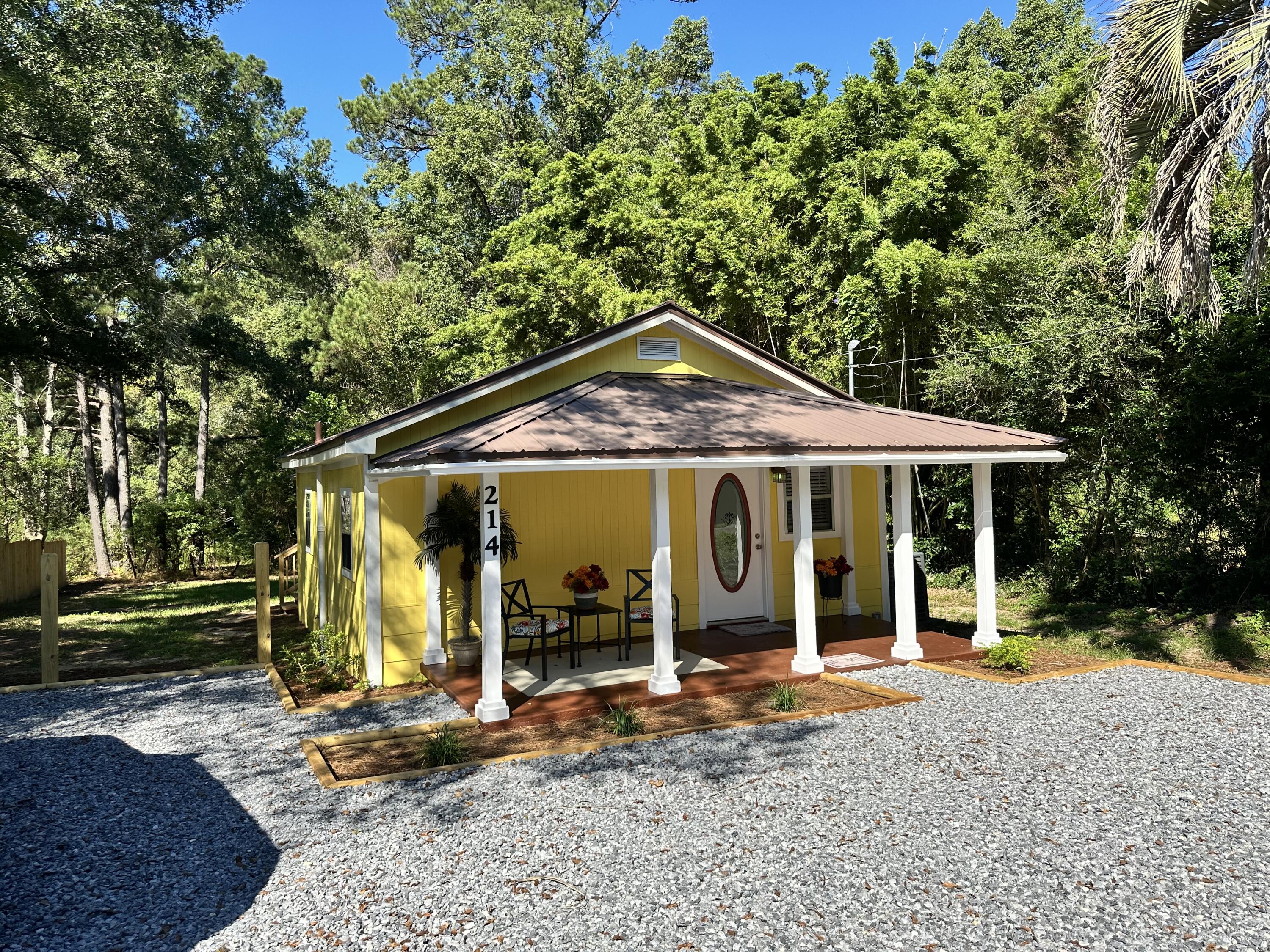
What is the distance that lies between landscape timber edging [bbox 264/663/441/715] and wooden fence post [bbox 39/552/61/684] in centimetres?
274

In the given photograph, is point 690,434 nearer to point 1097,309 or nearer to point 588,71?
point 1097,309

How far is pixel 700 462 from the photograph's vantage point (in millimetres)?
7121

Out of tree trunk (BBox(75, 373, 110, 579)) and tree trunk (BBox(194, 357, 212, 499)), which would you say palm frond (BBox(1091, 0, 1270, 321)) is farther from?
tree trunk (BBox(194, 357, 212, 499))

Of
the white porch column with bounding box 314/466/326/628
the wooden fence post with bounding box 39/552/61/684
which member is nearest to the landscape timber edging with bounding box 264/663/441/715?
the white porch column with bounding box 314/466/326/628

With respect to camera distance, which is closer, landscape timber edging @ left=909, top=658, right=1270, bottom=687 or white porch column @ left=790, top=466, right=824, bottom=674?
landscape timber edging @ left=909, top=658, right=1270, bottom=687

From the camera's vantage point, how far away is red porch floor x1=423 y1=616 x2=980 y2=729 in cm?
711

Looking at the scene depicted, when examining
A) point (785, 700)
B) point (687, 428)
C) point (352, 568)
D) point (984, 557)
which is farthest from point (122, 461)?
point (984, 557)

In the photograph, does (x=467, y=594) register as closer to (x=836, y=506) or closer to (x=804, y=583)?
(x=804, y=583)

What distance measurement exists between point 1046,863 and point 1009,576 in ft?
40.4

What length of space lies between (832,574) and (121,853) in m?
8.39

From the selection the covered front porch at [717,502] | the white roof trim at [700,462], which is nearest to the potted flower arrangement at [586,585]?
the covered front porch at [717,502]

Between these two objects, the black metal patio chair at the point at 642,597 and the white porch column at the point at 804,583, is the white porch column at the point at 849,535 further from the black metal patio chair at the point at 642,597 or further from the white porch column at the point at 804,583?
the white porch column at the point at 804,583

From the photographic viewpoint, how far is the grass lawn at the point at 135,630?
10414mm

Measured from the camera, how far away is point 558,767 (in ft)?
18.7
